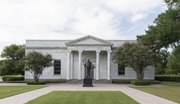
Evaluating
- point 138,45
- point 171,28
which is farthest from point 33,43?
point 171,28

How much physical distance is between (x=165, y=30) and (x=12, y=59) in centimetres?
4422

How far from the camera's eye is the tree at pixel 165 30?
41875mm

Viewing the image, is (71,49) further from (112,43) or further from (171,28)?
(171,28)

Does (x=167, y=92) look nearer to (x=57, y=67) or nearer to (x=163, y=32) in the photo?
(x=163, y=32)

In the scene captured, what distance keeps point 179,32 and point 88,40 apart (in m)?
16.1

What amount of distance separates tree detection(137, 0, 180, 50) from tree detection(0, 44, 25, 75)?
34.2 m

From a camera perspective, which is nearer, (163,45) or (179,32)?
(179,32)

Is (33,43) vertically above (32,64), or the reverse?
(33,43)

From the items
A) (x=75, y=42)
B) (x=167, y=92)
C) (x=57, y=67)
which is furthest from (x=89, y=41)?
(x=167, y=92)

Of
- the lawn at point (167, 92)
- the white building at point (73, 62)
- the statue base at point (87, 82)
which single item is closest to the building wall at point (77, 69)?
the white building at point (73, 62)

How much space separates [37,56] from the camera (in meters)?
45.2

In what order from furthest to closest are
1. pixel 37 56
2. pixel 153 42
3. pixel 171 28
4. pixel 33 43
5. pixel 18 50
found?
pixel 18 50 < pixel 33 43 < pixel 153 42 < pixel 37 56 < pixel 171 28

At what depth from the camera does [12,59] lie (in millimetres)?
77188

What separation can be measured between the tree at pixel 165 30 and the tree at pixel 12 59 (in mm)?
34164
